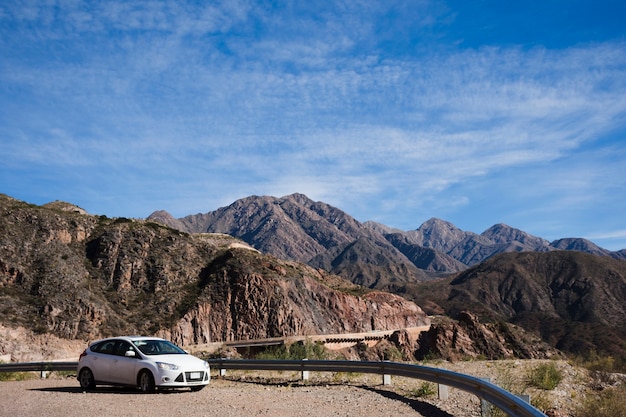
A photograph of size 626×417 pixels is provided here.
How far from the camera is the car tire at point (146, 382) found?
13.5 m

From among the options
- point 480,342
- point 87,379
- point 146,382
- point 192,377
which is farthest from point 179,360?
point 480,342

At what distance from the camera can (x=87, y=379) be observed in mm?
14820

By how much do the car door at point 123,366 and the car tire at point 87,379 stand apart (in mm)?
845

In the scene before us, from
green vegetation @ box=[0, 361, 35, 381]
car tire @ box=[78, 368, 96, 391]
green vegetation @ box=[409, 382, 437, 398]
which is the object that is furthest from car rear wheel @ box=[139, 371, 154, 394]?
green vegetation @ box=[0, 361, 35, 381]

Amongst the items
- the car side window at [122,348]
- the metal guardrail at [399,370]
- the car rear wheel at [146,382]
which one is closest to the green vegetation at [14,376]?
the metal guardrail at [399,370]

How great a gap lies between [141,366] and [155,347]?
97cm

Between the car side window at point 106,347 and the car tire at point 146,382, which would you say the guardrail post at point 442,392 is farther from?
the car side window at point 106,347

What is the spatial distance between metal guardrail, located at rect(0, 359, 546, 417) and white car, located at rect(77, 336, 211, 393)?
3345 mm

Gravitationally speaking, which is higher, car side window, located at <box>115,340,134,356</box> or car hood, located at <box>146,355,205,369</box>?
car side window, located at <box>115,340,134,356</box>

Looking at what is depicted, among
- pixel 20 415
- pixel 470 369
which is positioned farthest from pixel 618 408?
pixel 20 415

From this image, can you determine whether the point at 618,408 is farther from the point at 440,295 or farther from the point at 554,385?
the point at 440,295

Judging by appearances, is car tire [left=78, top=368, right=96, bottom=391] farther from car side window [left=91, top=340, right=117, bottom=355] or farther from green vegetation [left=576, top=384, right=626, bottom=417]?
green vegetation [left=576, top=384, right=626, bottom=417]

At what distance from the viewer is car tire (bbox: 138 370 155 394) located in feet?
44.4

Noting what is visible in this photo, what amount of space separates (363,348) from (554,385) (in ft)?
170
